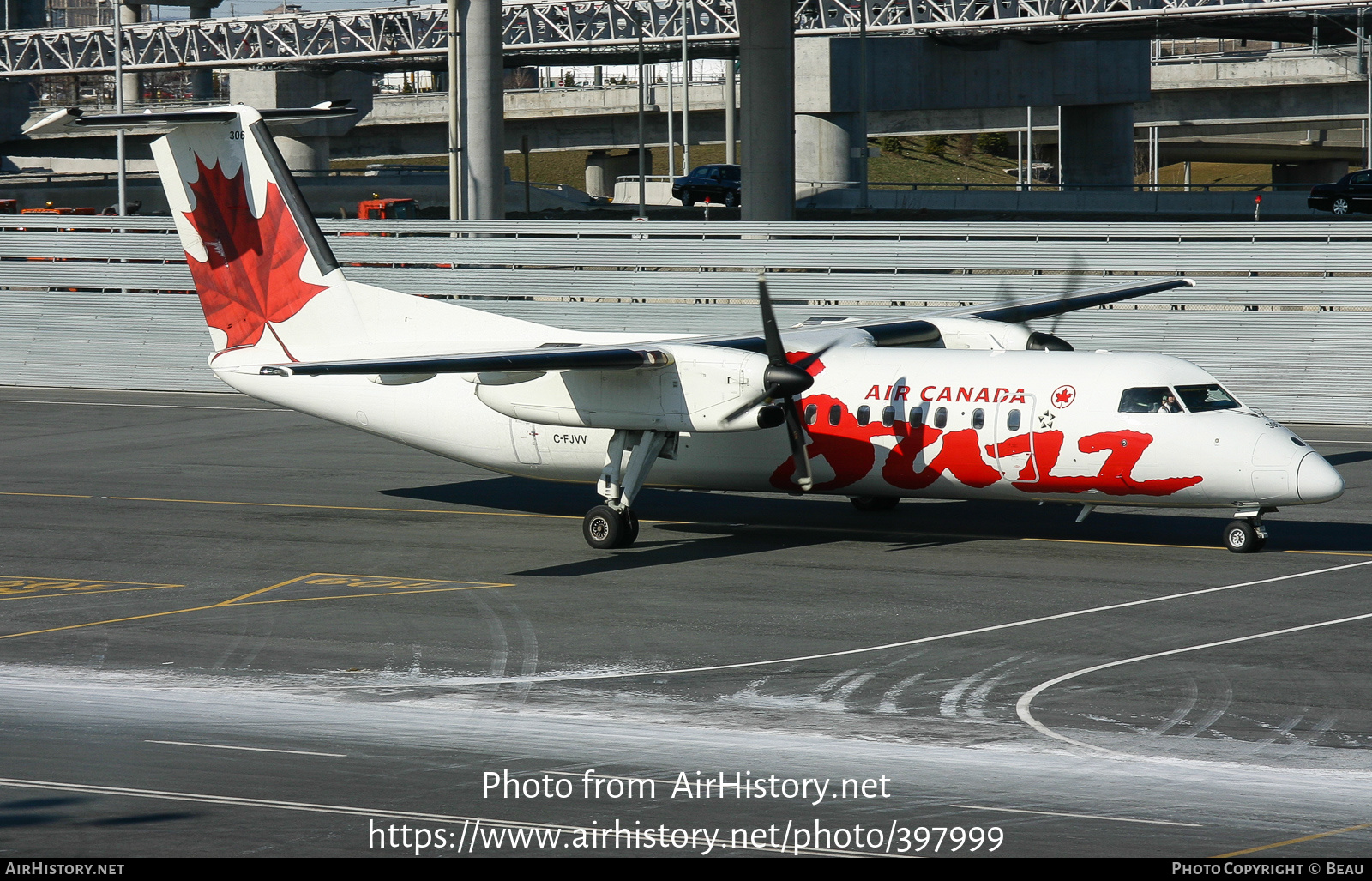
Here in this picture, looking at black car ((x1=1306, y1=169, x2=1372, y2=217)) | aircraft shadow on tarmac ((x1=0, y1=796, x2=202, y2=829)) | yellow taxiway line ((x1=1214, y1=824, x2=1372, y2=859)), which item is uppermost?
black car ((x1=1306, y1=169, x2=1372, y2=217))

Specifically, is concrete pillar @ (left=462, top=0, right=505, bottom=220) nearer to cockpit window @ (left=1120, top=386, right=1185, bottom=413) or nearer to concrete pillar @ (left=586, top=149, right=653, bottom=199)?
cockpit window @ (left=1120, top=386, right=1185, bottom=413)

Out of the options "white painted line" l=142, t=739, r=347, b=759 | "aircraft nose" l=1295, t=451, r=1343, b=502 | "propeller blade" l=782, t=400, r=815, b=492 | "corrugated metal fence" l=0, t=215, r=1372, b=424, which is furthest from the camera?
"corrugated metal fence" l=0, t=215, r=1372, b=424

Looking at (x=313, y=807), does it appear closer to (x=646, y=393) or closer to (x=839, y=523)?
(x=646, y=393)

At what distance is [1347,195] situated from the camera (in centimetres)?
5734

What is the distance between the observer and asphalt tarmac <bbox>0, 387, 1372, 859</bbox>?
1052 cm

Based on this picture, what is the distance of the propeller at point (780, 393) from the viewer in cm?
1911

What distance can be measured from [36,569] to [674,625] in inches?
360

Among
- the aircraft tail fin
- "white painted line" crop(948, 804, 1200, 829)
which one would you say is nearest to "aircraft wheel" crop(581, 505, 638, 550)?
the aircraft tail fin

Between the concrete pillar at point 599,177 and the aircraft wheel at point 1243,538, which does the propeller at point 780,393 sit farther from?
the concrete pillar at point 599,177

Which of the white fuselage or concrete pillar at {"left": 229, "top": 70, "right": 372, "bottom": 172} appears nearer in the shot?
the white fuselage

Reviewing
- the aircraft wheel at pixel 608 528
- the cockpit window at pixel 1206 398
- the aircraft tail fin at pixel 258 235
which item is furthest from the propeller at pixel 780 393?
the aircraft tail fin at pixel 258 235

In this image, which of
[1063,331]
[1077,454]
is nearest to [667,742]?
[1077,454]

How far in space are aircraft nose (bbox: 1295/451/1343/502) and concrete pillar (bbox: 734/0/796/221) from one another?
31.3 m

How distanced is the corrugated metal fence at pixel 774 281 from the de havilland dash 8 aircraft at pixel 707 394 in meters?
8.06
